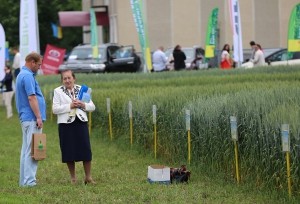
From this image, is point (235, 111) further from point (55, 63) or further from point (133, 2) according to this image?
point (55, 63)

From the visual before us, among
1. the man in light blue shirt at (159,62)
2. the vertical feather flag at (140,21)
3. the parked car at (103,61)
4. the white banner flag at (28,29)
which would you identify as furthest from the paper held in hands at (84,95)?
the parked car at (103,61)

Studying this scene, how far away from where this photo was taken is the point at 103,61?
38.7 m

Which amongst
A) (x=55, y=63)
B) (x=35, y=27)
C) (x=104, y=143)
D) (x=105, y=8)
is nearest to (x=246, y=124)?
(x=104, y=143)

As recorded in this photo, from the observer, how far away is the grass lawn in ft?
35.2

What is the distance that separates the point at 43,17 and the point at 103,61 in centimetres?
Result: 3148

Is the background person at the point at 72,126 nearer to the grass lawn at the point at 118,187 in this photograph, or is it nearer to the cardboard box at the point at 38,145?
the grass lawn at the point at 118,187

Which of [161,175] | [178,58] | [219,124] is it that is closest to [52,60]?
[178,58]

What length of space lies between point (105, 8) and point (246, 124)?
140 ft

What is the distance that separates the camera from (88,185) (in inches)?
479

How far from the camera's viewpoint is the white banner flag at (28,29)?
1054 inches

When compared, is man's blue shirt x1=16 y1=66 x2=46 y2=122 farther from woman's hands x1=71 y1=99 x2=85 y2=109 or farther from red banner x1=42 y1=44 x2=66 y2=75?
red banner x1=42 y1=44 x2=66 y2=75

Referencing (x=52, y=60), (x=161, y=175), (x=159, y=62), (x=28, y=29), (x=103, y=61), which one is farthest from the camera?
(x=103, y=61)

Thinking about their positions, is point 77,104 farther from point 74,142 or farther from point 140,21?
point 140,21

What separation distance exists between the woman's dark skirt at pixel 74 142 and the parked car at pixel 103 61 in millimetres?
25202
